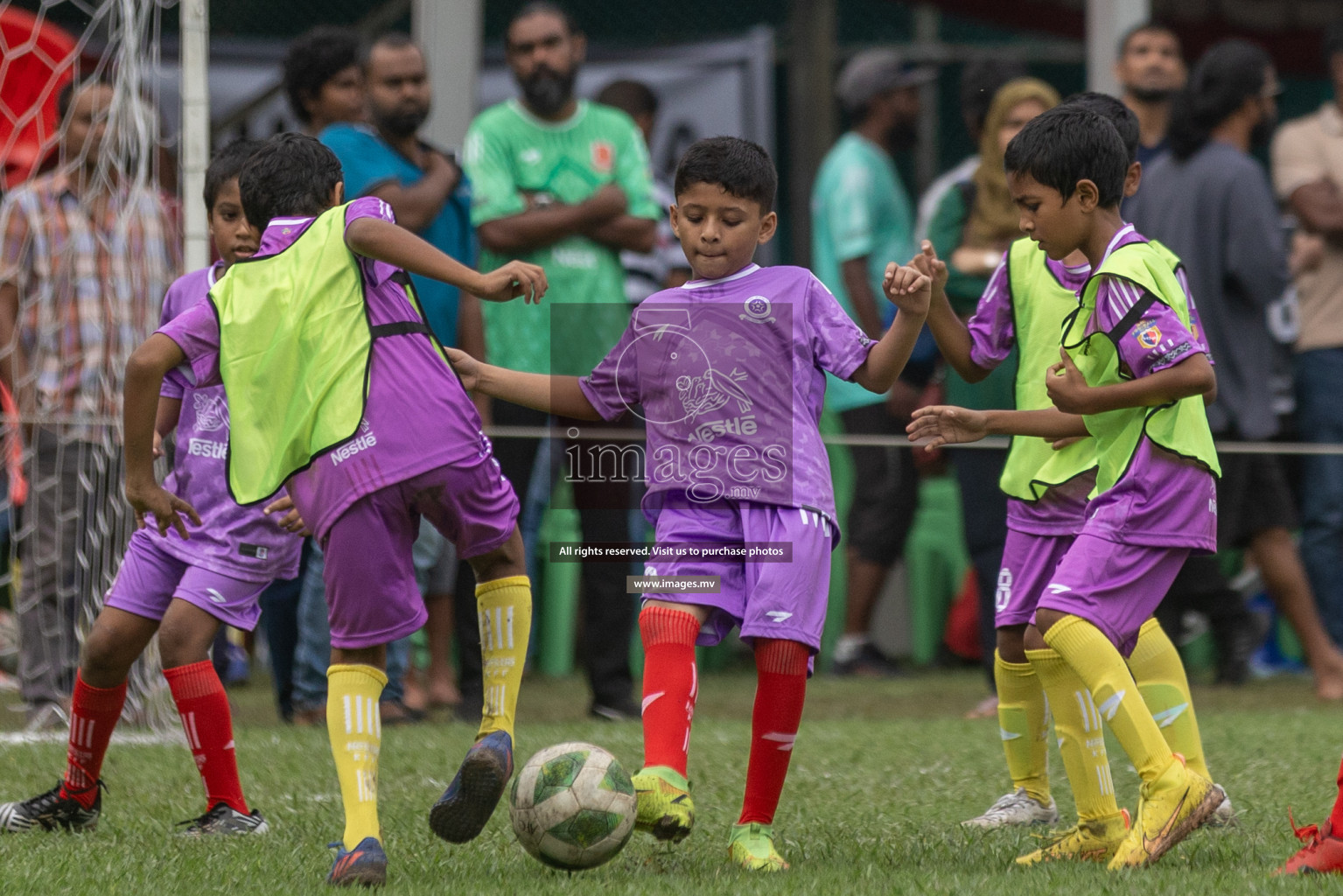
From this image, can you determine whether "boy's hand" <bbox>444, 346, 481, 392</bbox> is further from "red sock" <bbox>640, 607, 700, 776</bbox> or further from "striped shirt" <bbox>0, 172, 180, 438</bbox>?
"striped shirt" <bbox>0, 172, 180, 438</bbox>

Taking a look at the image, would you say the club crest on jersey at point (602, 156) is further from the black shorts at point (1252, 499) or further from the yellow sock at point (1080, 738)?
the yellow sock at point (1080, 738)

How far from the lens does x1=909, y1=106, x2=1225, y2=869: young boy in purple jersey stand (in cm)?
372

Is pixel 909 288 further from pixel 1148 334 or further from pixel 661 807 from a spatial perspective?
pixel 661 807

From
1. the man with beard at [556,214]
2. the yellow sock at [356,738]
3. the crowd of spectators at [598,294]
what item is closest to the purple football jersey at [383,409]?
the yellow sock at [356,738]

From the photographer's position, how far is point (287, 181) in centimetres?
399

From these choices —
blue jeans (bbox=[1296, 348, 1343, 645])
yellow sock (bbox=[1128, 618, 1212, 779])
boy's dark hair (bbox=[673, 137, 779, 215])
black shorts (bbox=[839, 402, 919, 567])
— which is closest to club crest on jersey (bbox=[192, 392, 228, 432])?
boy's dark hair (bbox=[673, 137, 779, 215])

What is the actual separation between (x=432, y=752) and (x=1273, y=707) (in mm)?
3352

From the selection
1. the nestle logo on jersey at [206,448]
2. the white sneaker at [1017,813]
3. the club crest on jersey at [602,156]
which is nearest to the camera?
the white sneaker at [1017,813]

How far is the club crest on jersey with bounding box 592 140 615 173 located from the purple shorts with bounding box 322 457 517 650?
11.3 feet

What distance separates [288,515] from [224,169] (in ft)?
3.27

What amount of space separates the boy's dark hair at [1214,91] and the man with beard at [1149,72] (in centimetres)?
13

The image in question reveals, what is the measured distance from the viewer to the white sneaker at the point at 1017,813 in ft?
14.4

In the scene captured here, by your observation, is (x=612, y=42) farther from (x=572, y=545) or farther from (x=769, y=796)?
(x=769, y=796)

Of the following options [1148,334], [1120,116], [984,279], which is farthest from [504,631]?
[984,279]
